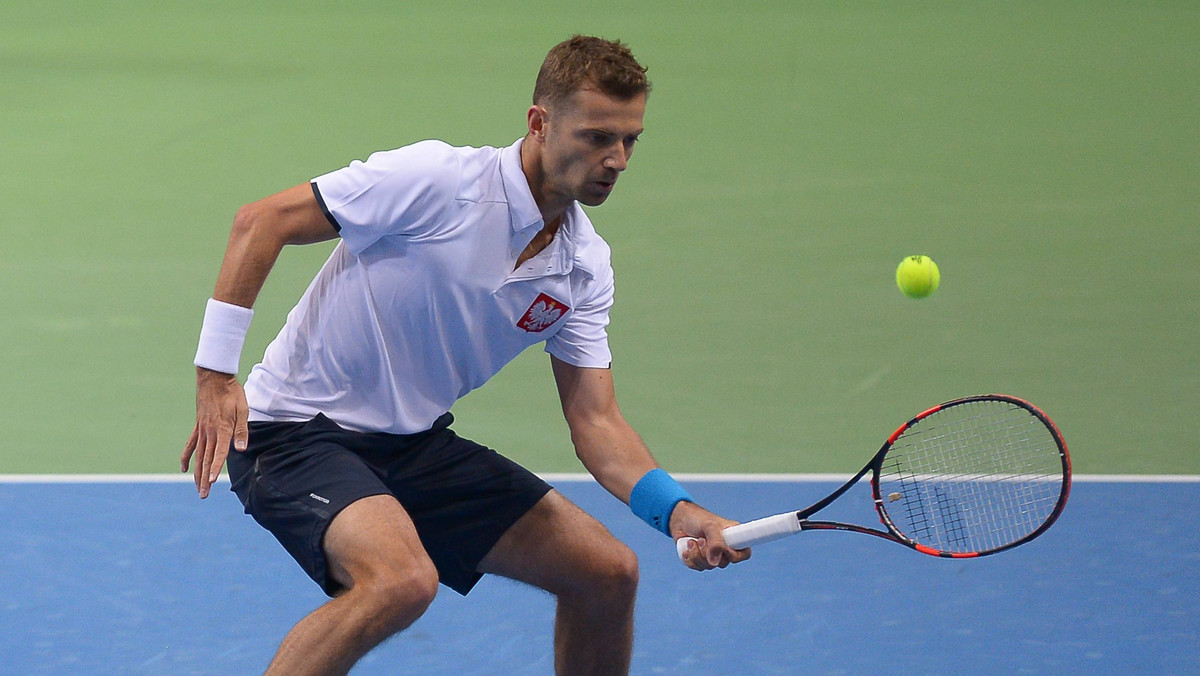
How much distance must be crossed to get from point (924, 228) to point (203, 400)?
15.3ft

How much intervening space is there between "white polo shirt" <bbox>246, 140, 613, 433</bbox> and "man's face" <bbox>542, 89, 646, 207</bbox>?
4.6 inches

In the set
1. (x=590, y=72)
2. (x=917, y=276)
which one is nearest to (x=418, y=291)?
(x=590, y=72)

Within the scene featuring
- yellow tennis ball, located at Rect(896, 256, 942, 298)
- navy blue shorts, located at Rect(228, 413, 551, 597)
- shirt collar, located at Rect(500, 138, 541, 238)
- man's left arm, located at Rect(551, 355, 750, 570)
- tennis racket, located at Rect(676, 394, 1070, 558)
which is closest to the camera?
navy blue shorts, located at Rect(228, 413, 551, 597)

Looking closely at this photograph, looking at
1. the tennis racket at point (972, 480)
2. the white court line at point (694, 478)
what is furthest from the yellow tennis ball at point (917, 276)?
the white court line at point (694, 478)

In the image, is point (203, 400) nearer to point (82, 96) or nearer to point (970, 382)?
point (970, 382)

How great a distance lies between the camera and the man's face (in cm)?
325

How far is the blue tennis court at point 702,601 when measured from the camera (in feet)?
13.5

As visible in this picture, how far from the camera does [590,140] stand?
10.7ft

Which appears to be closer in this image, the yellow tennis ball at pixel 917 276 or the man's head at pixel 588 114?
the man's head at pixel 588 114

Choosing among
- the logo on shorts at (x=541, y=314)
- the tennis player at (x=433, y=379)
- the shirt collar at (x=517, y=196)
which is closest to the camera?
the tennis player at (x=433, y=379)

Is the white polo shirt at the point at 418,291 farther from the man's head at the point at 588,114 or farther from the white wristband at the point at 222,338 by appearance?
the white wristband at the point at 222,338

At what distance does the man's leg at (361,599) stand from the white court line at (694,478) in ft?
7.55

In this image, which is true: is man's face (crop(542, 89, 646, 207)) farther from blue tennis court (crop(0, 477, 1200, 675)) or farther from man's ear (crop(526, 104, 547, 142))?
blue tennis court (crop(0, 477, 1200, 675))

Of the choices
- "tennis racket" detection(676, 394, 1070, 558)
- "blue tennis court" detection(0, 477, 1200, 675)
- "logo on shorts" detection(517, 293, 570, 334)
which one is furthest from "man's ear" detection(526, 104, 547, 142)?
"blue tennis court" detection(0, 477, 1200, 675)
